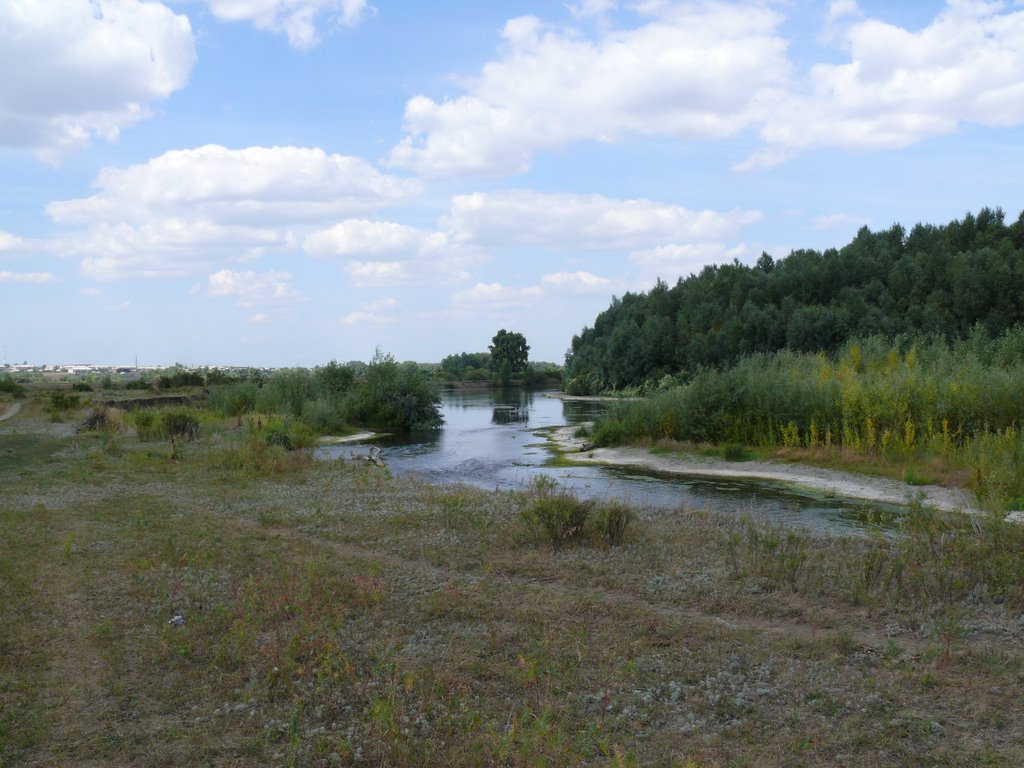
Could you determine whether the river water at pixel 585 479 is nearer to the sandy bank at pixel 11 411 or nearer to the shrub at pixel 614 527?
the shrub at pixel 614 527

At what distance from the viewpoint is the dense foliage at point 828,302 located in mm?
70188

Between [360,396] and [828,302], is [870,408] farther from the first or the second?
[828,302]

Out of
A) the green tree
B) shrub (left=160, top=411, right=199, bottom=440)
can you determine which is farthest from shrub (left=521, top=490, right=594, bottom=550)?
the green tree

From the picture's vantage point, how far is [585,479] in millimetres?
27766

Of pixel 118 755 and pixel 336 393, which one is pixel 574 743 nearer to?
pixel 118 755

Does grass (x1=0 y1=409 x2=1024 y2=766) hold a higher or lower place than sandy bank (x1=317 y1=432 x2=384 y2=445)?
higher

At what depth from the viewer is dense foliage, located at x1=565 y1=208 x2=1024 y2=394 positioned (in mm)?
70188

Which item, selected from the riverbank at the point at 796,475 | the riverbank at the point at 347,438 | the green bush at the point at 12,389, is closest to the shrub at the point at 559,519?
the riverbank at the point at 796,475

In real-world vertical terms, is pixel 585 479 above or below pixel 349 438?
below

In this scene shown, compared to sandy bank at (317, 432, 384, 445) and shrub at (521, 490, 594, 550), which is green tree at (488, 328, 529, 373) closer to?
sandy bank at (317, 432, 384, 445)

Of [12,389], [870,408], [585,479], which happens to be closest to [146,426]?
[585,479]

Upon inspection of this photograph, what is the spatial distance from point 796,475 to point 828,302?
64803 millimetres

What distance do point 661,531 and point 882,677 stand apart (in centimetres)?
798

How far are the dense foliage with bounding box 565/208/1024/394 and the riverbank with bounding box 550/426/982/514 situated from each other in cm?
3265
